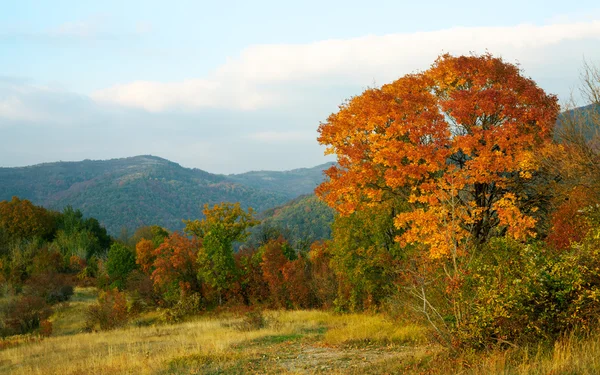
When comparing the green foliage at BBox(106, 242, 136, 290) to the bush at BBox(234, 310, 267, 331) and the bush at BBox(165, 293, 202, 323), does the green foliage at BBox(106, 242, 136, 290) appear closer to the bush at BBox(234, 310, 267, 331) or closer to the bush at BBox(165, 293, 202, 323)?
the bush at BBox(165, 293, 202, 323)

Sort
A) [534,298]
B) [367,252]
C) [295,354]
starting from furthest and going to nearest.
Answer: [367,252]
[295,354]
[534,298]

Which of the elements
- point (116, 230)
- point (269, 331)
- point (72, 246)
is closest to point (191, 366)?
point (269, 331)

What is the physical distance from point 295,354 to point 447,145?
9024mm

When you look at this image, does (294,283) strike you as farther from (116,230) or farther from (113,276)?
(116,230)

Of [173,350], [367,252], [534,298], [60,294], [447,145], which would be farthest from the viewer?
[60,294]

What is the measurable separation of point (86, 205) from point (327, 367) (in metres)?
188

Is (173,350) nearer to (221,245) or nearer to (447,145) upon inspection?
(447,145)

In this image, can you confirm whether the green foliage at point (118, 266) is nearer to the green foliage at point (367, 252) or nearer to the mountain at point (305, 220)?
the green foliage at point (367, 252)

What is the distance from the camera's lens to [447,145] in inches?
687

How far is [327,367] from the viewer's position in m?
11.1

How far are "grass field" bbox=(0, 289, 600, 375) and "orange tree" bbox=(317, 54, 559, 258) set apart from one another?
3.62 meters

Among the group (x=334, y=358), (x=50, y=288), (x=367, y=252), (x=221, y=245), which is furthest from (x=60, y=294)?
(x=334, y=358)

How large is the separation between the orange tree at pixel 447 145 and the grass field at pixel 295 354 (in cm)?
362

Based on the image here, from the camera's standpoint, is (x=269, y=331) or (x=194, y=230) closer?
(x=269, y=331)
